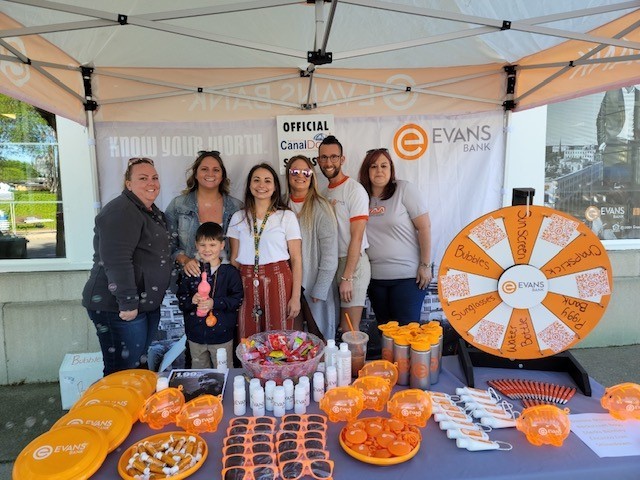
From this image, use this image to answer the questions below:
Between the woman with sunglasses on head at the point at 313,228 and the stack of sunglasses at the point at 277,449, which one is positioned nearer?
the stack of sunglasses at the point at 277,449

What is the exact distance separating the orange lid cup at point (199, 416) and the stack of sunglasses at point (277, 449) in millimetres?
59

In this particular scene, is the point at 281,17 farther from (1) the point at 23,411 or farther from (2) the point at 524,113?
(1) the point at 23,411

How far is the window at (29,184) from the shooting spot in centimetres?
357

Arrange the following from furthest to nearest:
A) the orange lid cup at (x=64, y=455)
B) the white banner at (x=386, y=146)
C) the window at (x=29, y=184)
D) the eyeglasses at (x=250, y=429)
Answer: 1. the window at (x=29, y=184)
2. the white banner at (x=386, y=146)
3. the eyeglasses at (x=250, y=429)
4. the orange lid cup at (x=64, y=455)

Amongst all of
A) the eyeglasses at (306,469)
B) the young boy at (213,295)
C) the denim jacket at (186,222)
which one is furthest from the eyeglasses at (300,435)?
the denim jacket at (186,222)

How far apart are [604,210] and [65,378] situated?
4.94 m

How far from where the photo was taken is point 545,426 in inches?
50.0

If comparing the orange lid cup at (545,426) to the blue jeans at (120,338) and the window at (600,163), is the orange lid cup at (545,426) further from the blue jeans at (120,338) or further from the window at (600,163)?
the window at (600,163)

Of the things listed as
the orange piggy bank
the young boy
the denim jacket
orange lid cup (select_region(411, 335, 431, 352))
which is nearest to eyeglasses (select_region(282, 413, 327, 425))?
orange lid cup (select_region(411, 335, 431, 352))

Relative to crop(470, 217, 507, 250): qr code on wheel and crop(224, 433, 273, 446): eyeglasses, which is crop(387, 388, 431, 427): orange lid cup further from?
crop(470, 217, 507, 250): qr code on wheel

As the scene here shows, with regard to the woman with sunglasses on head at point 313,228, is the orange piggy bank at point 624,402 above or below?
below

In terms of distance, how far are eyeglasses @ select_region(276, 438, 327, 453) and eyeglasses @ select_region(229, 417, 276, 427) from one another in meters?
0.13

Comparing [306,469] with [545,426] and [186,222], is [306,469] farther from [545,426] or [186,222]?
[186,222]

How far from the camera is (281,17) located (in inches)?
94.8
